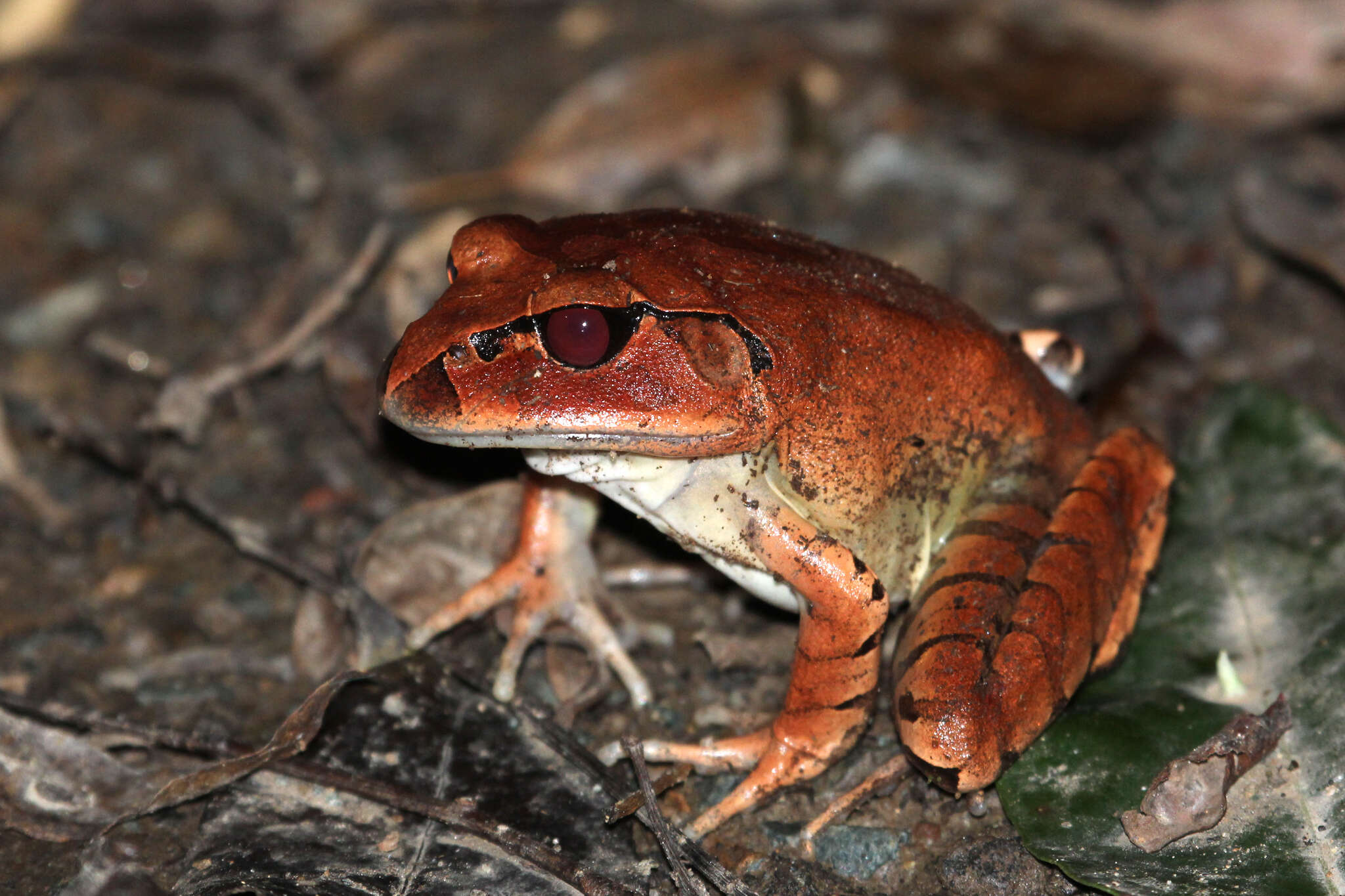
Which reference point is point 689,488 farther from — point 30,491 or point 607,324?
point 30,491

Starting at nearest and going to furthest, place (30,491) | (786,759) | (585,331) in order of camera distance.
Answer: (585,331)
(786,759)
(30,491)

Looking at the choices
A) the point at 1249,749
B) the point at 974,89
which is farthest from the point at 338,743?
the point at 974,89

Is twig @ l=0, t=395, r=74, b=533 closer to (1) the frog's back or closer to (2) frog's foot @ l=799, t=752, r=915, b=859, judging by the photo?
(1) the frog's back

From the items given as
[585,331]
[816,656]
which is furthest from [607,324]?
[816,656]

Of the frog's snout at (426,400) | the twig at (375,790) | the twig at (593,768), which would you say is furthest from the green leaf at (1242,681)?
the frog's snout at (426,400)

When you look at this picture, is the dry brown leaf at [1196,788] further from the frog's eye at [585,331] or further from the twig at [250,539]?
the twig at [250,539]

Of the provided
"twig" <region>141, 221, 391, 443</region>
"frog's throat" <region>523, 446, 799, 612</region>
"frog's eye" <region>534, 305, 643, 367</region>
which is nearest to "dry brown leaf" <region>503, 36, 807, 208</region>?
"twig" <region>141, 221, 391, 443</region>

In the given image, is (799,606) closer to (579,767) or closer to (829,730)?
(829,730)
